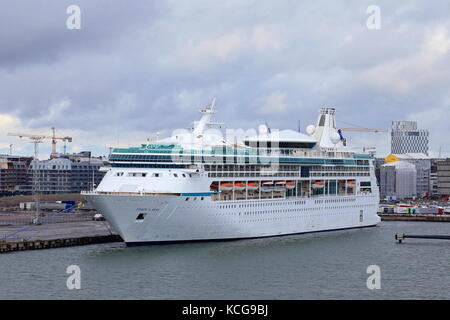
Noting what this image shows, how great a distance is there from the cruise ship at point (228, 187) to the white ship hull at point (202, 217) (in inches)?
2.5

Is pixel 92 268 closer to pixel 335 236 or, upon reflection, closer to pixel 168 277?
pixel 168 277

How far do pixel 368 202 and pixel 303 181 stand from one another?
1191 cm

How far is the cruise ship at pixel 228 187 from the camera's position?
50156 millimetres

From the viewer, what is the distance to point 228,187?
55000mm

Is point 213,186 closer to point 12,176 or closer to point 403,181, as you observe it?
point 12,176

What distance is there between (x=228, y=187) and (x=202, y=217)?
4.04 meters

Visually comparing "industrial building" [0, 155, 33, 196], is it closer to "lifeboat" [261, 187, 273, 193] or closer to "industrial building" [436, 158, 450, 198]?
"industrial building" [436, 158, 450, 198]

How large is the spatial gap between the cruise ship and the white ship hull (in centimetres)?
6

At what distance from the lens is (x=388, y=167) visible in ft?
574

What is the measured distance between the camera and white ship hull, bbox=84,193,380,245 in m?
49.5

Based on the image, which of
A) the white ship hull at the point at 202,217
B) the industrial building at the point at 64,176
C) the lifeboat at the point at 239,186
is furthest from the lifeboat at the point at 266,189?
the industrial building at the point at 64,176

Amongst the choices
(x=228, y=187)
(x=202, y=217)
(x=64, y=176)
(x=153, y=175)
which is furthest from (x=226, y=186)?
(x=64, y=176)

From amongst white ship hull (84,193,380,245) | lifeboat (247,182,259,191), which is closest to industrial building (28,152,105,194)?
white ship hull (84,193,380,245)
